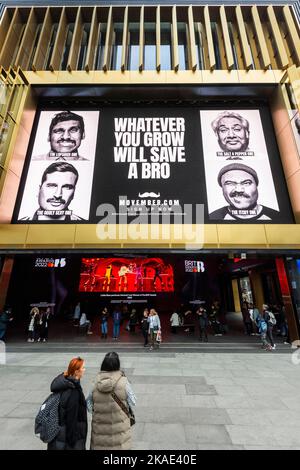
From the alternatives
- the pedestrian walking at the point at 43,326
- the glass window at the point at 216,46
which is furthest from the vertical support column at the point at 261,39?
the pedestrian walking at the point at 43,326

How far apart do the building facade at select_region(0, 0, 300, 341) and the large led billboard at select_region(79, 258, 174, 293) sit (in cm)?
105

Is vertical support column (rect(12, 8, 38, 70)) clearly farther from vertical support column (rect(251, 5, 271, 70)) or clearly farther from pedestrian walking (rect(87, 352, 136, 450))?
pedestrian walking (rect(87, 352, 136, 450))

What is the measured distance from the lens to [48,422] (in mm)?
2607

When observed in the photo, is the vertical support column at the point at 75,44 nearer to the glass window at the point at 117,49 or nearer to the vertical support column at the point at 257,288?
the glass window at the point at 117,49

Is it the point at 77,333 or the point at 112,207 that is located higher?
the point at 112,207

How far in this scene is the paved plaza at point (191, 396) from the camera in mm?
4062

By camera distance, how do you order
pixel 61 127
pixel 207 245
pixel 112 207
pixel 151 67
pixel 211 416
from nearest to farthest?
pixel 211 416, pixel 207 245, pixel 112 207, pixel 61 127, pixel 151 67

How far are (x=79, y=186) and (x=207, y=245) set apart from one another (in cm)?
832

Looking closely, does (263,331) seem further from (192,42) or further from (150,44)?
(150,44)

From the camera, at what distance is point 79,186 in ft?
46.5

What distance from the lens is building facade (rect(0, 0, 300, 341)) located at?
12.6 meters

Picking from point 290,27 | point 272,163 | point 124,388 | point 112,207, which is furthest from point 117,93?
point 124,388

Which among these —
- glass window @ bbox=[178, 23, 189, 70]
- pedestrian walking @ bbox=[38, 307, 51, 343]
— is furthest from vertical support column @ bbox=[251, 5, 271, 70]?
pedestrian walking @ bbox=[38, 307, 51, 343]

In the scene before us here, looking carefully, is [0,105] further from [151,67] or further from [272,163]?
[272,163]
